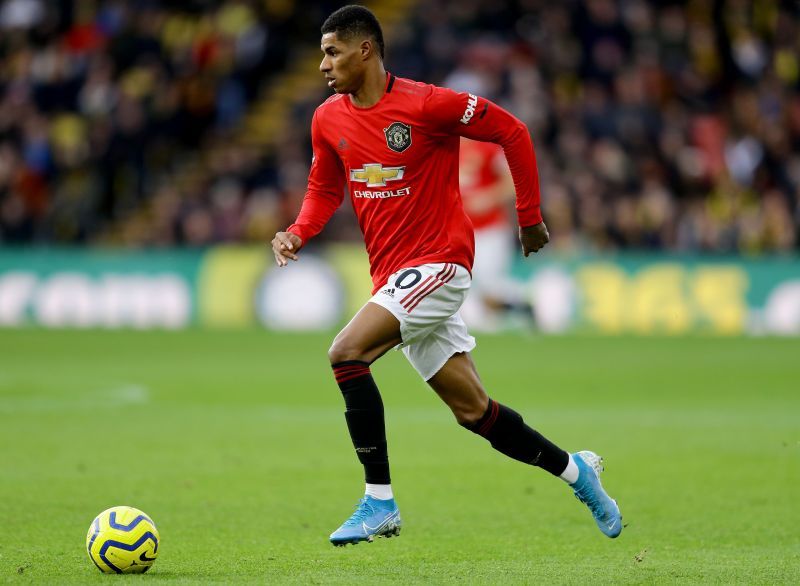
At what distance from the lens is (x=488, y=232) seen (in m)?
18.4

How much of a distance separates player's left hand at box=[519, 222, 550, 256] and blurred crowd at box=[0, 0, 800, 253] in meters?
14.6

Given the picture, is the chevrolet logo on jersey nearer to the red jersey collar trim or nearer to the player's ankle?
the red jersey collar trim

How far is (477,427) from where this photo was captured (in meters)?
6.48

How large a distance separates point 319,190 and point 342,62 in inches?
27.7

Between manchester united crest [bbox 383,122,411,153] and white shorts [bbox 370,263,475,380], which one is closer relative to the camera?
white shorts [bbox 370,263,475,380]

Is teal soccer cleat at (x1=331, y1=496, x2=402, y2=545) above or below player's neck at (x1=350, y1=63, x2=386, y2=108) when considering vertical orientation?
below

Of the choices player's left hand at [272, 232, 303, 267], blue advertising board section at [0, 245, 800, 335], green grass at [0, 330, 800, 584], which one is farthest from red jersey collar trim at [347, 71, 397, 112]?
blue advertising board section at [0, 245, 800, 335]

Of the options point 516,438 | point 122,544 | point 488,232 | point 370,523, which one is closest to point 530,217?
point 516,438

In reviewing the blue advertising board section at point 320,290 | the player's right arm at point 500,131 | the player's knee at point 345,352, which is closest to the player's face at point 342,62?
the player's right arm at point 500,131

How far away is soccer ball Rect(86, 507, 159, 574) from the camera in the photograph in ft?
18.7

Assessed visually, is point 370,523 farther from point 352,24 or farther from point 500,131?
point 352,24

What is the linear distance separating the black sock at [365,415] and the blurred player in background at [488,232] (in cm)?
1066

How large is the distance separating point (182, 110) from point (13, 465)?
16.8 m

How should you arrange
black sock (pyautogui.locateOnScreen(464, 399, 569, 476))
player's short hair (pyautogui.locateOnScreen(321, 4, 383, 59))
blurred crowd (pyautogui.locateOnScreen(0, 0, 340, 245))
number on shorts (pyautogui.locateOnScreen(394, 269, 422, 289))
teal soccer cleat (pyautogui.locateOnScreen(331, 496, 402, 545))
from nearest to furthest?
teal soccer cleat (pyautogui.locateOnScreen(331, 496, 402, 545)) → number on shorts (pyautogui.locateOnScreen(394, 269, 422, 289)) → player's short hair (pyautogui.locateOnScreen(321, 4, 383, 59)) → black sock (pyautogui.locateOnScreen(464, 399, 569, 476)) → blurred crowd (pyautogui.locateOnScreen(0, 0, 340, 245))
